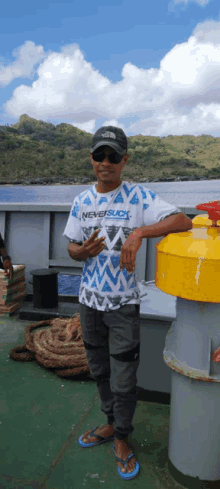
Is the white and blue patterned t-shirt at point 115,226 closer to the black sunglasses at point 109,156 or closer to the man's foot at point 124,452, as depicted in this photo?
the black sunglasses at point 109,156

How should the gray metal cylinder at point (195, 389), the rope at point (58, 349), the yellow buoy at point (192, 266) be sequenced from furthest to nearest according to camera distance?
the rope at point (58, 349)
the gray metal cylinder at point (195, 389)
the yellow buoy at point (192, 266)

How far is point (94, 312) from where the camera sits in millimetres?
2002

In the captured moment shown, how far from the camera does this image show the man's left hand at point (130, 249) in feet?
5.72

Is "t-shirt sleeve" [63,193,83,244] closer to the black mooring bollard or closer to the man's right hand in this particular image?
the man's right hand

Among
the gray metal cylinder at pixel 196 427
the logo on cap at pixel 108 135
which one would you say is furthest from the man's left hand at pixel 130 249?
the gray metal cylinder at pixel 196 427

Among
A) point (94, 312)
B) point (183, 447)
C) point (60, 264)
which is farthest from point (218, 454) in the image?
point (60, 264)

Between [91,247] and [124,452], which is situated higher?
[91,247]

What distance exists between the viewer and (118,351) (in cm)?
192

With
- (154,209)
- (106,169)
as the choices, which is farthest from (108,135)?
(154,209)

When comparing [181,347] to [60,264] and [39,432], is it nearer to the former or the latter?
[39,432]

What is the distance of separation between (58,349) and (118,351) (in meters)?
1.55

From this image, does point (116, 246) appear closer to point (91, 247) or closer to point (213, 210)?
point (91, 247)

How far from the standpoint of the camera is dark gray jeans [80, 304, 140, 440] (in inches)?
75.4

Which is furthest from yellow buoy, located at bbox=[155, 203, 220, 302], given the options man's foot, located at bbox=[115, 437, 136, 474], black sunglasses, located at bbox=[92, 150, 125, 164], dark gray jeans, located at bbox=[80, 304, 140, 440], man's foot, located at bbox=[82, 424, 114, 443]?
man's foot, located at bbox=[82, 424, 114, 443]
